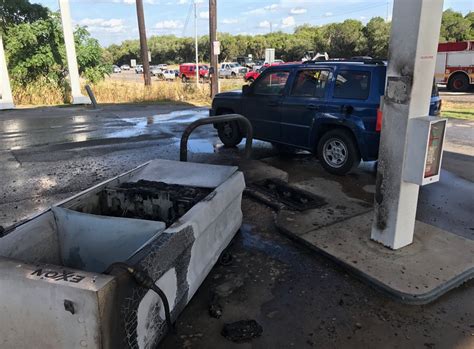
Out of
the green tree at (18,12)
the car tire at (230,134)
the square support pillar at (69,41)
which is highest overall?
the green tree at (18,12)

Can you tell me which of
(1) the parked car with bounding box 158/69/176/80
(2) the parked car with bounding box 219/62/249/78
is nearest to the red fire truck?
(2) the parked car with bounding box 219/62/249/78

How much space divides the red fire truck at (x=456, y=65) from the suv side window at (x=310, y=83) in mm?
21257

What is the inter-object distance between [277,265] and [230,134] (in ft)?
17.6

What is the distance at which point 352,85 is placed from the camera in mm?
6477

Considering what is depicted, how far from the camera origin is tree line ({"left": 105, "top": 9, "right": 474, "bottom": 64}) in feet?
170

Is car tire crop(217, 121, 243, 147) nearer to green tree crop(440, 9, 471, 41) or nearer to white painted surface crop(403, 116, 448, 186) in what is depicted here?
white painted surface crop(403, 116, 448, 186)

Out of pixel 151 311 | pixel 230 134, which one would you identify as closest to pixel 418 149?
pixel 151 311

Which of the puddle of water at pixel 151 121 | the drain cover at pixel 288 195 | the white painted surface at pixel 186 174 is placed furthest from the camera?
the puddle of water at pixel 151 121

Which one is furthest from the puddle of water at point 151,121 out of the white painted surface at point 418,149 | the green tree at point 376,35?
the green tree at point 376,35

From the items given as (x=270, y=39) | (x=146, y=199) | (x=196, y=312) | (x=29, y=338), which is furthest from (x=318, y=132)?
(x=270, y=39)

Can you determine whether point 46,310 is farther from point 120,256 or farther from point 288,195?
point 288,195

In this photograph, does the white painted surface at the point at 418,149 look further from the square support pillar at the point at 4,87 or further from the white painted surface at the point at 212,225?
the square support pillar at the point at 4,87

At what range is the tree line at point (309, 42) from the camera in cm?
5172

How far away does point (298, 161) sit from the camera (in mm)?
8070
